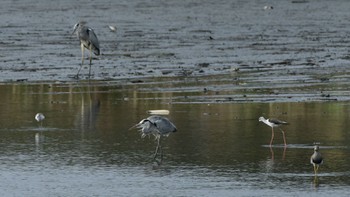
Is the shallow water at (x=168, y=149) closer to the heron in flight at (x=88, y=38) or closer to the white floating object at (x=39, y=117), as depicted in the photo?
the white floating object at (x=39, y=117)

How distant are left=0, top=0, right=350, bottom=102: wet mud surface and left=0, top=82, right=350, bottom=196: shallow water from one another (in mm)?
1704

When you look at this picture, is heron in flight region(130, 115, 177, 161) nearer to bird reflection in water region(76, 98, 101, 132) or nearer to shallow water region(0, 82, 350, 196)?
shallow water region(0, 82, 350, 196)

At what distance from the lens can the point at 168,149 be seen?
15.9 meters

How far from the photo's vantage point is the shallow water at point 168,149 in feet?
43.2

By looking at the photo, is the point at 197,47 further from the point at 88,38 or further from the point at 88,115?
the point at 88,115

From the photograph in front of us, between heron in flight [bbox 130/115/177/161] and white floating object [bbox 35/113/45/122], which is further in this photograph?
white floating object [bbox 35/113/45/122]

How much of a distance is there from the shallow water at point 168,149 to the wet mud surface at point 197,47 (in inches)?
67.1

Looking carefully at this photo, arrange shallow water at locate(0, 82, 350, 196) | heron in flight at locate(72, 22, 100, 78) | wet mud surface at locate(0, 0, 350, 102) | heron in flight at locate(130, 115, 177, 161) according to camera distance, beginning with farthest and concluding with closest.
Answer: heron in flight at locate(72, 22, 100, 78), wet mud surface at locate(0, 0, 350, 102), heron in flight at locate(130, 115, 177, 161), shallow water at locate(0, 82, 350, 196)

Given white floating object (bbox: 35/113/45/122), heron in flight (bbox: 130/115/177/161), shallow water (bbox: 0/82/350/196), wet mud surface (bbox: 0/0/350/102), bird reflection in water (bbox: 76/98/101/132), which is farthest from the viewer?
wet mud surface (bbox: 0/0/350/102)

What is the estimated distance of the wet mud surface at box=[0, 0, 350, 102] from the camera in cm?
2378

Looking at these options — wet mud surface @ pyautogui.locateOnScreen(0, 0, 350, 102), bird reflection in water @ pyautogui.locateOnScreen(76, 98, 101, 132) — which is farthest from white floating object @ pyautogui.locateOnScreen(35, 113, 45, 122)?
wet mud surface @ pyautogui.locateOnScreen(0, 0, 350, 102)

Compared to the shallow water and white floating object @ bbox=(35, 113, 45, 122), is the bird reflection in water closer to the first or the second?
the shallow water

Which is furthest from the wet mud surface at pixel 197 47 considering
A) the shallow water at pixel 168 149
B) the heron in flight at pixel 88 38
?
the shallow water at pixel 168 149

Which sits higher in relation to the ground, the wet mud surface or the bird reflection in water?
the wet mud surface
